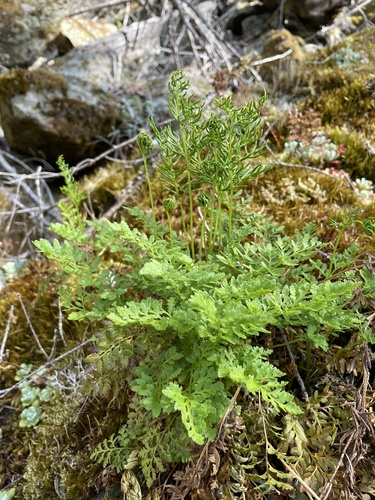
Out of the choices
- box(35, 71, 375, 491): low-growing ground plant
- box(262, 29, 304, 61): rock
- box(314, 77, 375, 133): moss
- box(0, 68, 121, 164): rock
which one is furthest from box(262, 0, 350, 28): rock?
box(35, 71, 375, 491): low-growing ground plant

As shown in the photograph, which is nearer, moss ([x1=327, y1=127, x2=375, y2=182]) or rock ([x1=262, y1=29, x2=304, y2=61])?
moss ([x1=327, y1=127, x2=375, y2=182])

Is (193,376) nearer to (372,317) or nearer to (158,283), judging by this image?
(158,283)

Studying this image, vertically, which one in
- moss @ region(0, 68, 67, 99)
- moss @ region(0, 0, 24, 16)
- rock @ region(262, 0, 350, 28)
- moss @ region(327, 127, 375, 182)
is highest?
moss @ region(0, 0, 24, 16)

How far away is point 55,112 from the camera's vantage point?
187 inches

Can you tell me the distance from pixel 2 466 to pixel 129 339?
1.31 m

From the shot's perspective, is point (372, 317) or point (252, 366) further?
point (372, 317)

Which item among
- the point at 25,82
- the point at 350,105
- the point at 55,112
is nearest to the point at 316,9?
the point at 350,105

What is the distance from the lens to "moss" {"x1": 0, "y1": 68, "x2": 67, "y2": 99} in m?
4.74

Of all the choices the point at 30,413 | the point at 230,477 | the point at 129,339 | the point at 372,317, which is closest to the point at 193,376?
the point at 129,339

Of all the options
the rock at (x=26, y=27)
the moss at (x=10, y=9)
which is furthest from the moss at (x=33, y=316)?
the moss at (x=10, y=9)

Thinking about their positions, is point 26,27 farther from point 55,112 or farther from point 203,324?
point 203,324

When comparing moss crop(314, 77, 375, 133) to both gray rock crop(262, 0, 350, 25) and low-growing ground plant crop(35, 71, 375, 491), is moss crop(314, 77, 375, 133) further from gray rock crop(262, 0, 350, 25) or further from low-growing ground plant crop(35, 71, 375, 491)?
gray rock crop(262, 0, 350, 25)

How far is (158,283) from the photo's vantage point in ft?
5.83

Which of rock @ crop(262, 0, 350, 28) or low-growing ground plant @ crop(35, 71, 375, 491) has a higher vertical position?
rock @ crop(262, 0, 350, 28)
